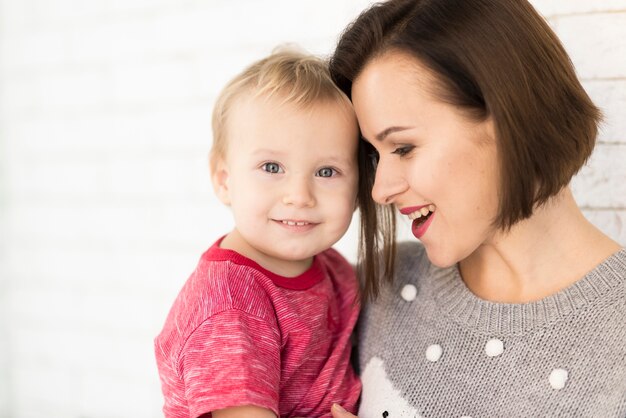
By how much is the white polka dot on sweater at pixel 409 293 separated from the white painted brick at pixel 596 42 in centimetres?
65

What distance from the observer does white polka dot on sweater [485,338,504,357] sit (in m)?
1.50

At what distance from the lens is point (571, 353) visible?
142 centimetres

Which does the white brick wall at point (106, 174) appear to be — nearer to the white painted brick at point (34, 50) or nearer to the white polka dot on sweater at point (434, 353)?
the white painted brick at point (34, 50)

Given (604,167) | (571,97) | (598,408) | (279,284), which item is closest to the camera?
(598,408)

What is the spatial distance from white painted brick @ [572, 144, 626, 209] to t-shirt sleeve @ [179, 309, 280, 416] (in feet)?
2.93

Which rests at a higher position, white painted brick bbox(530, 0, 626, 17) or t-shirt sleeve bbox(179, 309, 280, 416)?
white painted brick bbox(530, 0, 626, 17)

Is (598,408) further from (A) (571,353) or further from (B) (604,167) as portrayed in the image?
(B) (604,167)

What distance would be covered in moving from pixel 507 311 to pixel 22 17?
2.10 m

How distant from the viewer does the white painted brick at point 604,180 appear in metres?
1.82

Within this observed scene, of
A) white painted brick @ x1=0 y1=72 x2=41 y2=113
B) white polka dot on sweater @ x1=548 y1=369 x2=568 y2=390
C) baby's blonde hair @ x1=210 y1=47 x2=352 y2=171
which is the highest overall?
baby's blonde hair @ x1=210 y1=47 x2=352 y2=171

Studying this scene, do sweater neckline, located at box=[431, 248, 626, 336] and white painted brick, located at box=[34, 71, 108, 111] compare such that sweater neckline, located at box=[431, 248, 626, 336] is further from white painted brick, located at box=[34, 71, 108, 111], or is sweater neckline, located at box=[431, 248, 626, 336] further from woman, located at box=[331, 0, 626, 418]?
white painted brick, located at box=[34, 71, 108, 111]

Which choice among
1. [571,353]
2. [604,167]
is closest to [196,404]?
[571,353]

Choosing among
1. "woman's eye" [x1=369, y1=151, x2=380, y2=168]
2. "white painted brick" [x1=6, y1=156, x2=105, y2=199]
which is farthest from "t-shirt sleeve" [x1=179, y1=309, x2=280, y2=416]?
"white painted brick" [x1=6, y1=156, x2=105, y2=199]

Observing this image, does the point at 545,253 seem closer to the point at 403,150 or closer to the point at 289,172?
the point at 403,150
